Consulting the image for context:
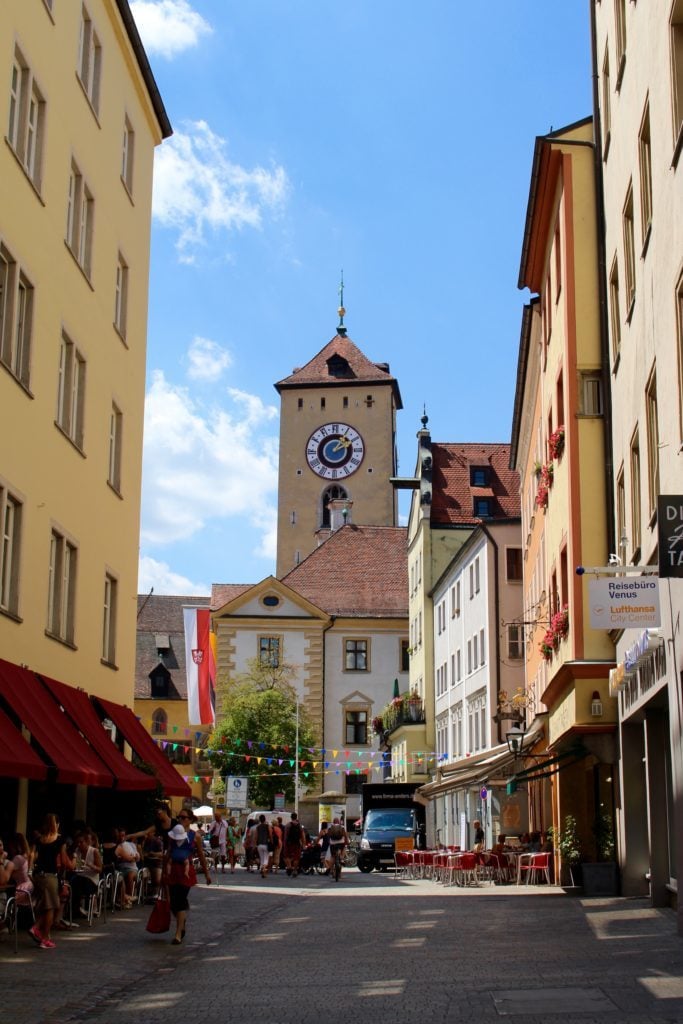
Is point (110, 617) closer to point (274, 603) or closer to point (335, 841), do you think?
point (335, 841)

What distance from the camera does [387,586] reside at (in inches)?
3337

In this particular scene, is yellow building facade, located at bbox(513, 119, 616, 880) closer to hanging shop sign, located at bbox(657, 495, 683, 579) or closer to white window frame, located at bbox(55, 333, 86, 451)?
white window frame, located at bbox(55, 333, 86, 451)

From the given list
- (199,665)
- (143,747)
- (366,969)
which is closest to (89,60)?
(143,747)

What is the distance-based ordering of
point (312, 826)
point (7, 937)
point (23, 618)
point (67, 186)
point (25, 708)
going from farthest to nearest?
1. point (312, 826)
2. point (67, 186)
3. point (23, 618)
4. point (25, 708)
5. point (7, 937)

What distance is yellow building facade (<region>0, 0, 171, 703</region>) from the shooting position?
21.7 m

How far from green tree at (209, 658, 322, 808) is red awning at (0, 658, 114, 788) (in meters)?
43.8

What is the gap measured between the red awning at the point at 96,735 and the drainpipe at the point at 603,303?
9039mm

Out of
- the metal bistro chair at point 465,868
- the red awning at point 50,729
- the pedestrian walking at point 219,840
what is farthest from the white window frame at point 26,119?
the pedestrian walking at point 219,840

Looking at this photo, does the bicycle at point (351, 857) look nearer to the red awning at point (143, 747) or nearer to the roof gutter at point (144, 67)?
the red awning at point (143, 747)

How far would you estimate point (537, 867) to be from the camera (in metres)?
30.6

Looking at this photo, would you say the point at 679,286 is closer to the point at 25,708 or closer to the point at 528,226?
the point at 25,708

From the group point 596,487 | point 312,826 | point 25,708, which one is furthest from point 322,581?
point 25,708

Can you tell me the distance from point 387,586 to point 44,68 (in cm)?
6282

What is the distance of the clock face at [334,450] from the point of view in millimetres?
103531
